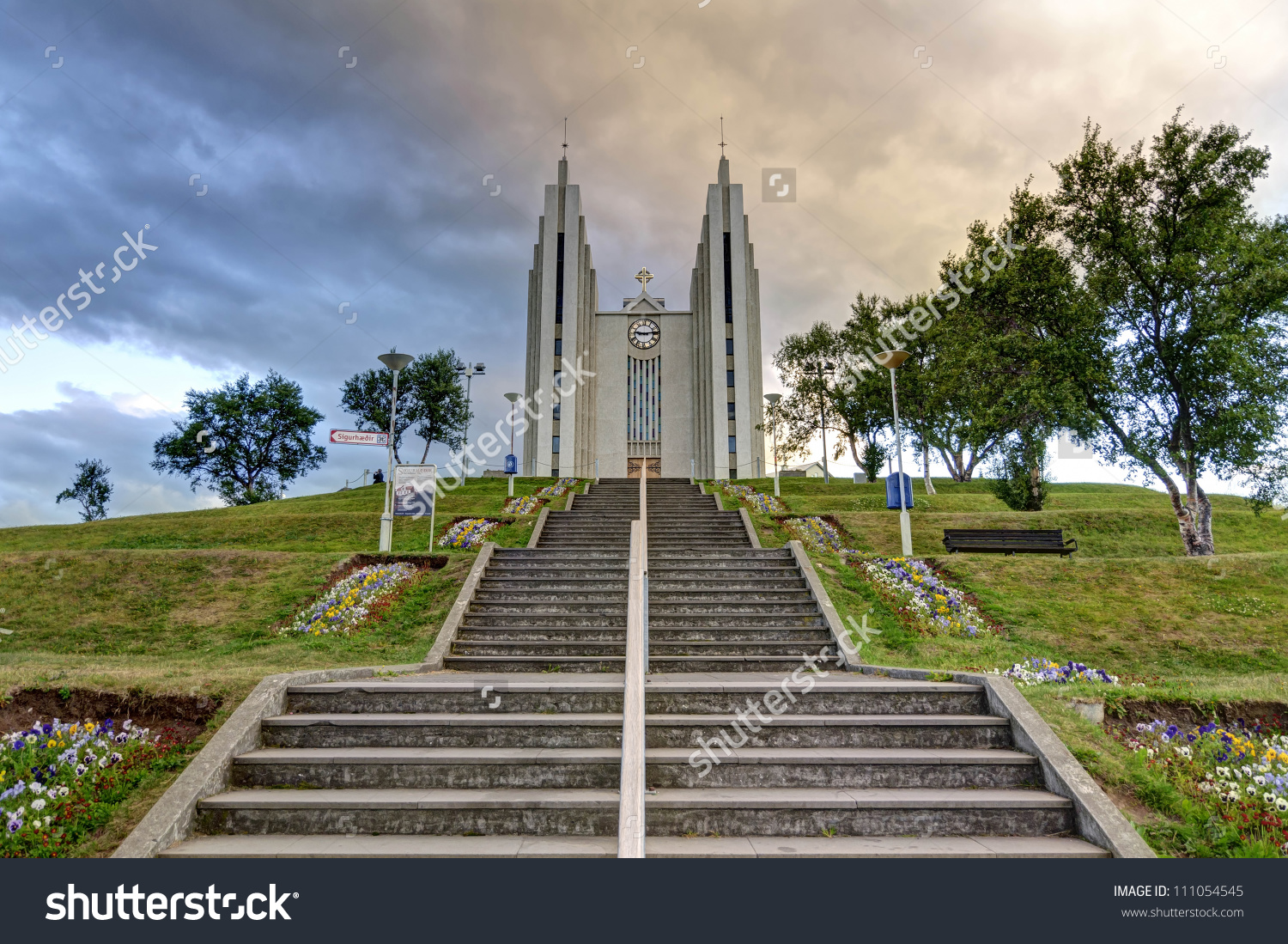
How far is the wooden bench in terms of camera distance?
539 inches

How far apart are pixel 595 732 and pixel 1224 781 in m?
4.47

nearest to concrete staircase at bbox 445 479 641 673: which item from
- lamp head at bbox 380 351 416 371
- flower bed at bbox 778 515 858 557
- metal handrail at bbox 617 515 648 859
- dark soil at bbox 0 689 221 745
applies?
metal handrail at bbox 617 515 648 859

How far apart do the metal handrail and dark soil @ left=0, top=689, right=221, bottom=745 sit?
353 cm

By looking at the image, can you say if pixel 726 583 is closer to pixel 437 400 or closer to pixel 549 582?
pixel 549 582

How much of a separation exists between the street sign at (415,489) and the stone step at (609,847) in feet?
32.7

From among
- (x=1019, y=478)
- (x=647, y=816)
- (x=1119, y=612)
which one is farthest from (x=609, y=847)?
(x=1019, y=478)

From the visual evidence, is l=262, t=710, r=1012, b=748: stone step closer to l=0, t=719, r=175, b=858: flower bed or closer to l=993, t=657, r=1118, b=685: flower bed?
l=0, t=719, r=175, b=858: flower bed

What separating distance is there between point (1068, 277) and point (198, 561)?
1968 centimetres

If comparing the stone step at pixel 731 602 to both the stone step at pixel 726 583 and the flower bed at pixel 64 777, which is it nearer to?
the stone step at pixel 726 583

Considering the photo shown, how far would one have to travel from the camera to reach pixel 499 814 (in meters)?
4.36

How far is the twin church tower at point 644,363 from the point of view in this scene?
40.8 m

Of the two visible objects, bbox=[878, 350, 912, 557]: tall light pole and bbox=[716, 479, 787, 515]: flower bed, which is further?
bbox=[716, 479, 787, 515]: flower bed

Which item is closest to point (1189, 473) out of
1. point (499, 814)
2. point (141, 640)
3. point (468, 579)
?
point (468, 579)

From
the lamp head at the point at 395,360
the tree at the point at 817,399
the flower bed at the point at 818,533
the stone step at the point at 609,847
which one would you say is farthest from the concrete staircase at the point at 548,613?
the tree at the point at 817,399
